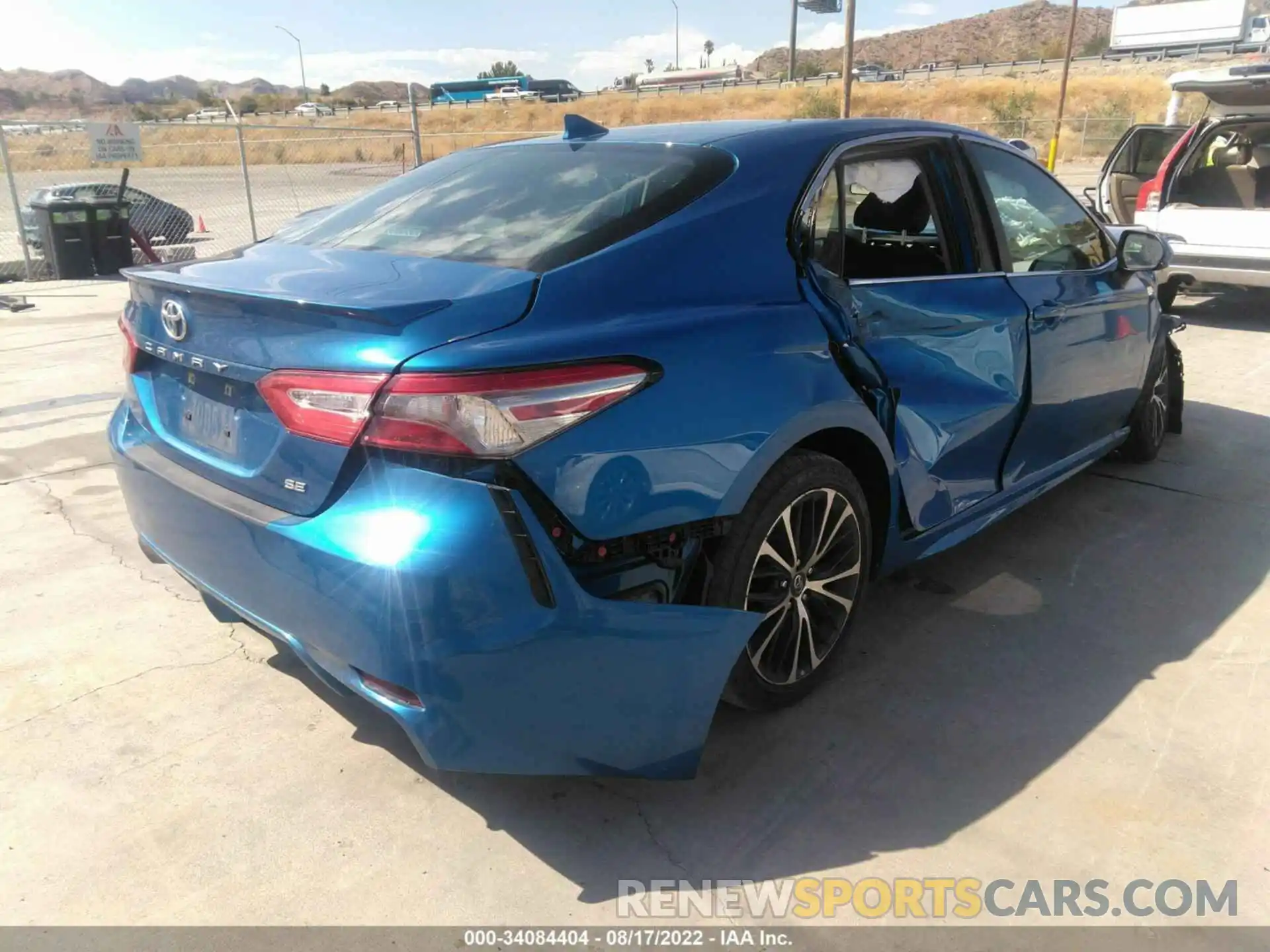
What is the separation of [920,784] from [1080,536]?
6.85ft

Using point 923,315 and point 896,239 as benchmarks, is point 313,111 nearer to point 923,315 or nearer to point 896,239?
point 896,239

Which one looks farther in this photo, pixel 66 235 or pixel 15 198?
pixel 66 235

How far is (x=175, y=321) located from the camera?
2490mm

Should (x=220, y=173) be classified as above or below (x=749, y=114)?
below

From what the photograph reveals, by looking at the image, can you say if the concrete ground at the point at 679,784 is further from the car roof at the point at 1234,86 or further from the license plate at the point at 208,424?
the car roof at the point at 1234,86

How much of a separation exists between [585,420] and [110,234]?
40.9ft

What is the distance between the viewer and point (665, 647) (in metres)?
2.17

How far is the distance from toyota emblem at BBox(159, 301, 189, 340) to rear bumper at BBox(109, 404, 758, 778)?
45cm

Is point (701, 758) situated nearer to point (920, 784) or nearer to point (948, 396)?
point (920, 784)

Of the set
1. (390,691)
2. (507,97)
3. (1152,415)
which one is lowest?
(1152,415)

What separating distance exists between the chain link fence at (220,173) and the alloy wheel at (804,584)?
16.5 ft

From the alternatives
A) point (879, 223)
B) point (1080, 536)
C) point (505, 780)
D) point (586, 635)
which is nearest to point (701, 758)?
point (505, 780)

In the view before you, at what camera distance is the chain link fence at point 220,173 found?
1338cm

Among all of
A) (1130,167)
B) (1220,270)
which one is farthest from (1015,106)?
(1220,270)
